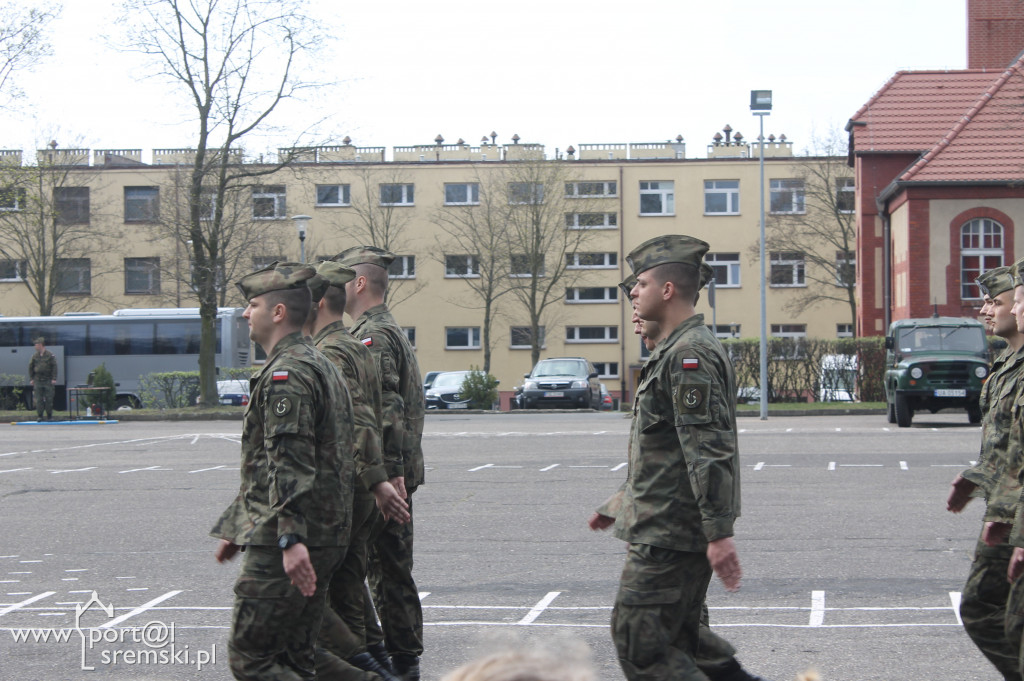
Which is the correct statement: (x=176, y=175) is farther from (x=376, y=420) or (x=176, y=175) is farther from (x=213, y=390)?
(x=376, y=420)

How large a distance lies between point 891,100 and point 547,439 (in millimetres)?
29601

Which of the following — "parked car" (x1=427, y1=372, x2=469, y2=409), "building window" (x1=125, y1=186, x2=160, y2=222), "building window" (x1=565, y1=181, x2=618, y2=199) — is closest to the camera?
"parked car" (x1=427, y1=372, x2=469, y2=409)

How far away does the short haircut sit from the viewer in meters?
4.75

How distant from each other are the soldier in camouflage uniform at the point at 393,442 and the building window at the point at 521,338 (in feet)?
182

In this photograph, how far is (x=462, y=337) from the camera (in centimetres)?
6356

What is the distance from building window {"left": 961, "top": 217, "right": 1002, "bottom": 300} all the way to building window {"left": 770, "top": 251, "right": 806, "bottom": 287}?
1861 cm

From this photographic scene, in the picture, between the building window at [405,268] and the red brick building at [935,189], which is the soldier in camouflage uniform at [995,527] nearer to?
the red brick building at [935,189]

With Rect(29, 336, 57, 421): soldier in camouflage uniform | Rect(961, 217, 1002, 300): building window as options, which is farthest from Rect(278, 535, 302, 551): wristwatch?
Rect(961, 217, 1002, 300): building window

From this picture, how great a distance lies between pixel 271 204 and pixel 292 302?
51.1 meters

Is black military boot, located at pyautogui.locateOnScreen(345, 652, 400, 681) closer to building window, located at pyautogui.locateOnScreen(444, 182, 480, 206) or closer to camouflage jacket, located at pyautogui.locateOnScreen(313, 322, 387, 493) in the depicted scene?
camouflage jacket, located at pyautogui.locateOnScreen(313, 322, 387, 493)

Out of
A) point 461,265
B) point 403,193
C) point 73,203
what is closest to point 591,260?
point 461,265

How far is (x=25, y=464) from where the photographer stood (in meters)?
18.0

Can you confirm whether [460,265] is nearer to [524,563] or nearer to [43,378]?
[43,378]

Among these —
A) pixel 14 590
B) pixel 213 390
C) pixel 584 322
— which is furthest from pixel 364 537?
pixel 584 322
